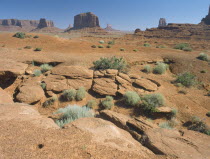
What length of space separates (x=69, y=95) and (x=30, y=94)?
1558mm

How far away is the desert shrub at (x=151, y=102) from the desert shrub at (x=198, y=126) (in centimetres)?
125

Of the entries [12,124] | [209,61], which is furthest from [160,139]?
[209,61]

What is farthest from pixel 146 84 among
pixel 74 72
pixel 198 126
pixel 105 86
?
pixel 74 72

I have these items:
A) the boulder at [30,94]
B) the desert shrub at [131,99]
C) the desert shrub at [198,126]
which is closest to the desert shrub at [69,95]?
the boulder at [30,94]

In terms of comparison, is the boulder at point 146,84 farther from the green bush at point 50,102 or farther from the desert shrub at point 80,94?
the green bush at point 50,102

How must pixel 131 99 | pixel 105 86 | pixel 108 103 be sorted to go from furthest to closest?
1. pixel 105 86
2. pixel 131 99
3. pixel 108 103

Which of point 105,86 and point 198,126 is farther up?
point 105,86

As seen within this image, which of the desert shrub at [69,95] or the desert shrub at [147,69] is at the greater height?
the desert shrub at [147,69]

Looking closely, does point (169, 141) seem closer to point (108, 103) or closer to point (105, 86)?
point (108, 103)

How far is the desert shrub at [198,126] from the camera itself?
15.6ft

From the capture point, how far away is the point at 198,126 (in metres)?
4.95

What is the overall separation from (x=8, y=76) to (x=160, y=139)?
712 cm

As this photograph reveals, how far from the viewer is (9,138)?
2.45 metres

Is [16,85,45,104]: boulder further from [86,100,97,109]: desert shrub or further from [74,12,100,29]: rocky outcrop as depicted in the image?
[74,12,100,29]: rocky outcrop
